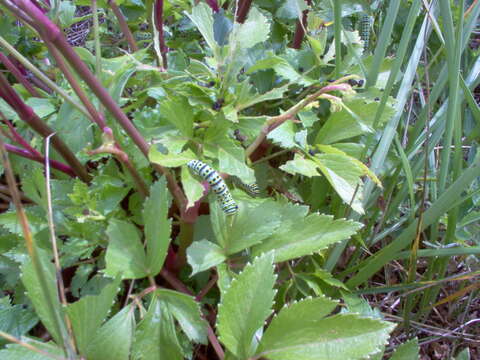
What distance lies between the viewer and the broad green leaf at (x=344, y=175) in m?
0.80

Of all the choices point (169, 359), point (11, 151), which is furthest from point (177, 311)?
point (11, 151)

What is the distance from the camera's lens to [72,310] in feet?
1.96

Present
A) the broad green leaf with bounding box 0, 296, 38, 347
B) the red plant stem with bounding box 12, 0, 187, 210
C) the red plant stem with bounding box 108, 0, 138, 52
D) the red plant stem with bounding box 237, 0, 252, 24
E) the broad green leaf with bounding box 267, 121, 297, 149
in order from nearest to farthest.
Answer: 1. the red plant stem with bounding box 12, 0, 187, 210
2. the broad green leaf with bounding box 0, 296, 38, 347
3. the broad green leaf with bounding box 267, 121, 297, 149
4. the red plant stem with bounding box 108, 0, 138, 52
5. the red plant stem with bounding box 237, 0, 252, 24

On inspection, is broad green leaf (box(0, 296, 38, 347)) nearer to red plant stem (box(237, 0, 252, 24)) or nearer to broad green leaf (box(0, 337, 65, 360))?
broad green leaf (box(0, 337, 65, 360))

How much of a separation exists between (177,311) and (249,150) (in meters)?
0.33

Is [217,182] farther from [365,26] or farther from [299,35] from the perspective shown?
[365,26]

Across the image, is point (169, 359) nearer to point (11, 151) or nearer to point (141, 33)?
point (11, 151)

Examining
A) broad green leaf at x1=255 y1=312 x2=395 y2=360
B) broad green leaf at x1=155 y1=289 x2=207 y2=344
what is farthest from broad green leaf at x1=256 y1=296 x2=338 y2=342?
broad green leaf at x1=155 y1=289 x2=207 y2=344

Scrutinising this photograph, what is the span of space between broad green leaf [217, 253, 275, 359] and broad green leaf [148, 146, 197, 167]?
217 millimetres

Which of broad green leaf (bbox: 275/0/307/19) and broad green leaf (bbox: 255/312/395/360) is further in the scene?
broad green leaf (bbox: 275/0/307/19)

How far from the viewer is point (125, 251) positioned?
74 centimetres

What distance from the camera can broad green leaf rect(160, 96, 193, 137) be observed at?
0.77 metres

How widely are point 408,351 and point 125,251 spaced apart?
1.86ft

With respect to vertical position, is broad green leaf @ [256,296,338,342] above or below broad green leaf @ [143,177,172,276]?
below
